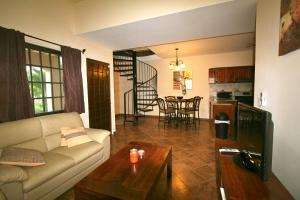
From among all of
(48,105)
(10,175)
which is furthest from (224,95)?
(10,175)

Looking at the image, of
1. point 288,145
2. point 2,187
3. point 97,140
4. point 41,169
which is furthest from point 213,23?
point 2,187

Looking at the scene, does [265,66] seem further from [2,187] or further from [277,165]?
[2,187]

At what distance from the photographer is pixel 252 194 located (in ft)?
3.24

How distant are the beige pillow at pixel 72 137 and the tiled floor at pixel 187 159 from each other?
0.72m

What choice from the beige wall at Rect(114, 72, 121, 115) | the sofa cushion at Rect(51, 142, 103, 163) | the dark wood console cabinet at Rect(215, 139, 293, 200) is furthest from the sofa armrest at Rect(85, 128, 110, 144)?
the beige wall at Rect(114, 72, 121, 115)

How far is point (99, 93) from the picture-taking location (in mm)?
4047

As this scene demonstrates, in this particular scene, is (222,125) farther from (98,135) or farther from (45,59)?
(45,59)

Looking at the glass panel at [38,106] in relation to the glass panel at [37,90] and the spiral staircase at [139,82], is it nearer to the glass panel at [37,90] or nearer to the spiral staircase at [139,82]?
the glass panel at [37,90]

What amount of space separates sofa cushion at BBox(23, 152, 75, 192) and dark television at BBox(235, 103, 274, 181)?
6.40 ft

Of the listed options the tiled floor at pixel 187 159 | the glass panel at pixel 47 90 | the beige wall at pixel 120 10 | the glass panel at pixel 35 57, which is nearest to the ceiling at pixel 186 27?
the beige wall at pixel 120 10

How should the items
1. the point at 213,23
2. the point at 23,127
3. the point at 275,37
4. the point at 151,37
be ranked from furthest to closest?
the point at 151,37 < the point at 213,23 < the point at 23,127 < the point at 275,37

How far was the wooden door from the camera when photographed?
3752 millimetres

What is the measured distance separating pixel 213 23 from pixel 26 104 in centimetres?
345

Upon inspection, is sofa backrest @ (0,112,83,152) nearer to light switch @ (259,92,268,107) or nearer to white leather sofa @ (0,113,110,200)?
white leather sofa @ (0,113,110,200)
